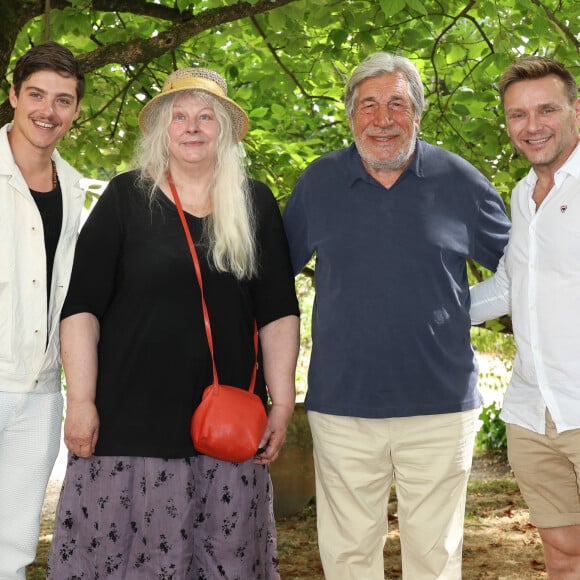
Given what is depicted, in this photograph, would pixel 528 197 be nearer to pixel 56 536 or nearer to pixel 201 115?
pixel 201 115

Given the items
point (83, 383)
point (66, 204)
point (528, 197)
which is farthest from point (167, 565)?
point (528, 197)

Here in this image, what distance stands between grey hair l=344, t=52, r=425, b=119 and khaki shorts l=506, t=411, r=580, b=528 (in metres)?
1.35

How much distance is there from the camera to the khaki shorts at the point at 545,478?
3441 millimetres

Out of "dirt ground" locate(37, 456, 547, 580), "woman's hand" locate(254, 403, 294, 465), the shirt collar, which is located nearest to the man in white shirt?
the shirt collar

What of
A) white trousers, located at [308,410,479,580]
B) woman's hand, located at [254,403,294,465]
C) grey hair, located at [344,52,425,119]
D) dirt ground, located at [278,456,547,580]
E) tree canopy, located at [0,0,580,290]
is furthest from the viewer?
dirt ground, located at [278,456,547,580]

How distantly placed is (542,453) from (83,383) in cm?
171

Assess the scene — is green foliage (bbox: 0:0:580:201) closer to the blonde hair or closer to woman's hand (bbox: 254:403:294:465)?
the blonde hair

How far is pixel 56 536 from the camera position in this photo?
10.7 feet

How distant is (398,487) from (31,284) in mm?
1603

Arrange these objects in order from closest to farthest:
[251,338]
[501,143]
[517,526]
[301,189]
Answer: [251,338] → [301,189] → [501,143] → [517,526]

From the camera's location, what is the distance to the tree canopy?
486 centimetres

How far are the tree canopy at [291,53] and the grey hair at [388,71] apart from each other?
2.55 ft

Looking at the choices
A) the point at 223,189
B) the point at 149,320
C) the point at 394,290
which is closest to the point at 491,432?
the point at 394,290

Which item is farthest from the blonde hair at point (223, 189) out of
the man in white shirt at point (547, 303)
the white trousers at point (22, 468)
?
the man in white shirt at point (547, 303)
